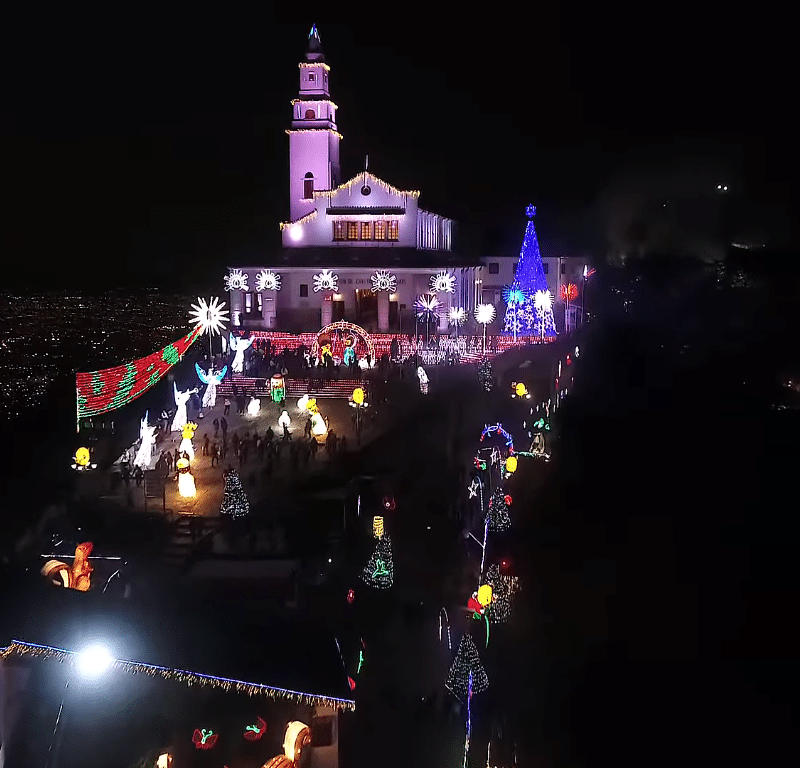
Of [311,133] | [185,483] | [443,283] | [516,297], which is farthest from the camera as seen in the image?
[311,133]

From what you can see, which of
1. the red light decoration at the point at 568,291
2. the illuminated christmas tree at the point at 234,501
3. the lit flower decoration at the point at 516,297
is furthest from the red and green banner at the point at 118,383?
the red light decoration at the point at 568,291

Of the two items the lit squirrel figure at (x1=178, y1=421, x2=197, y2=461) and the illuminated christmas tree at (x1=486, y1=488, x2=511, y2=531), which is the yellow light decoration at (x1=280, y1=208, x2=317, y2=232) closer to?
the lit squirrel figure at (x1=178, y1=421, x2=197, y2=461)

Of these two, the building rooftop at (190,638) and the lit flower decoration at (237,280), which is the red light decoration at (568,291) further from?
the building rooftop at (190,638)

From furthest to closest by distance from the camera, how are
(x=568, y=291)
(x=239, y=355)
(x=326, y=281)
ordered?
1. (x=568, y=291)
2. (x=326, y=281)
3. (x=239, y=355)

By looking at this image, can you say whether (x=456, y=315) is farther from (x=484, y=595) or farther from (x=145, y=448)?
(x=484, y=595)

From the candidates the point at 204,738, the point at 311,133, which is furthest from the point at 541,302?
the point at 204,738

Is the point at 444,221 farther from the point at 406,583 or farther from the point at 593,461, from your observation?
the point at 406,583
